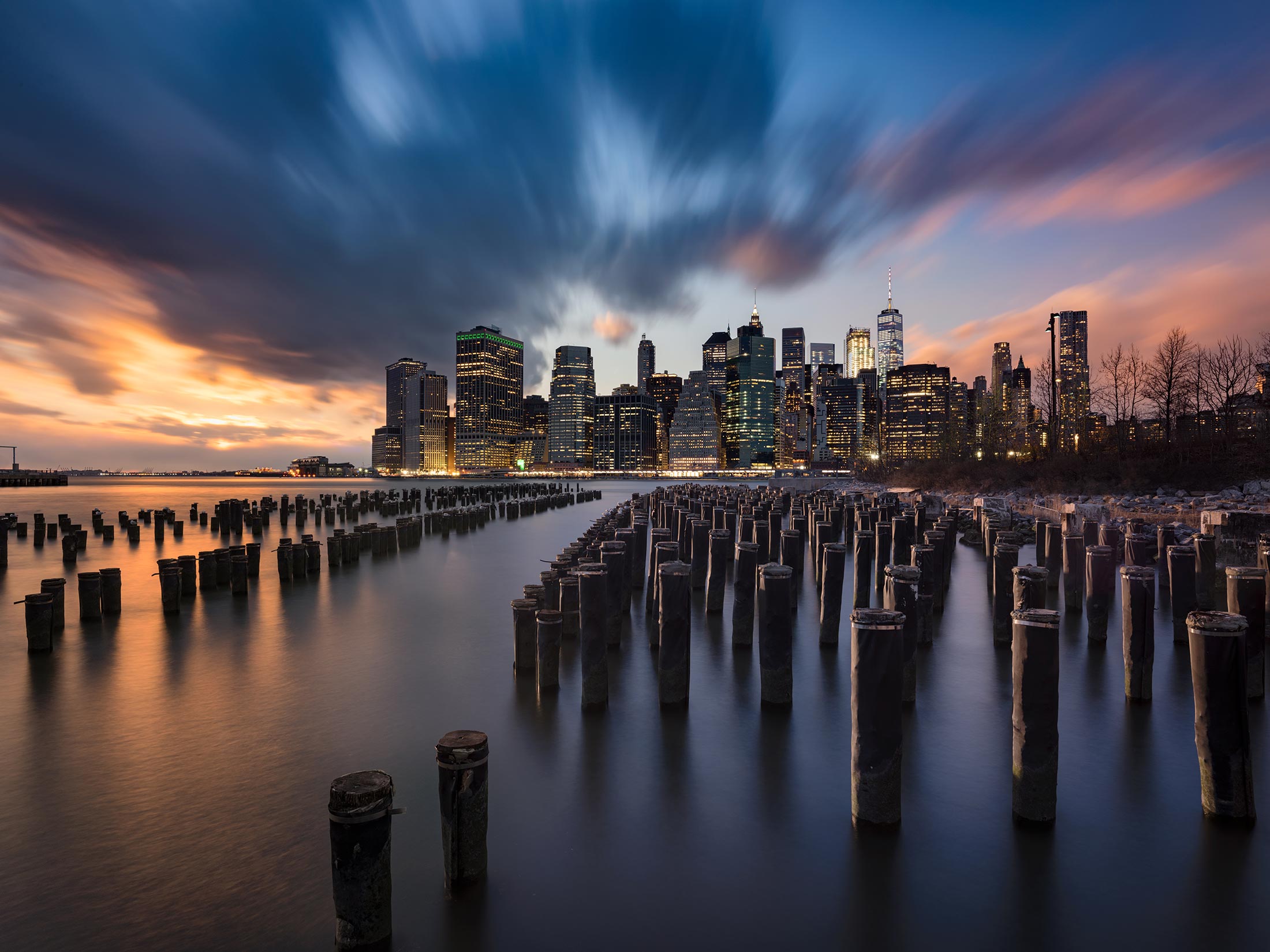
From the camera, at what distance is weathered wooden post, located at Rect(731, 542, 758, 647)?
1145 cm

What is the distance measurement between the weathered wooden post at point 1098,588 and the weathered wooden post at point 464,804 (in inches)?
408

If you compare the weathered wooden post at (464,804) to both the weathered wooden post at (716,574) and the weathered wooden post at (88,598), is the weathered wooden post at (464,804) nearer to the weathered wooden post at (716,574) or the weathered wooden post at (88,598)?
the weathered wooden post at (716,574)

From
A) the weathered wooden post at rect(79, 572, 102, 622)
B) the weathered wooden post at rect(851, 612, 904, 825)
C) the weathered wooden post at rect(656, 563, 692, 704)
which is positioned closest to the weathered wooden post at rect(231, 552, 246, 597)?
the weathered wooden post at rect(79, 572, 102, 622)

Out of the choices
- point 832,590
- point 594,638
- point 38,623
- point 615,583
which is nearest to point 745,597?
point 832,590

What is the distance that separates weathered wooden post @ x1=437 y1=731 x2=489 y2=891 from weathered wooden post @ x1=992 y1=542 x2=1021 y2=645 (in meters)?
9.73

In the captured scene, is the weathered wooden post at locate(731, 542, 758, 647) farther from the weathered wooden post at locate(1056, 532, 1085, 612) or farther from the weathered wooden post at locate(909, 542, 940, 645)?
the weathered wooden post at locate(1056, 532, 1085, 612)

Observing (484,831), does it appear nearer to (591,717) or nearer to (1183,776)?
(591,717)

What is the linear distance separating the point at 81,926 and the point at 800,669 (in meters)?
9.15

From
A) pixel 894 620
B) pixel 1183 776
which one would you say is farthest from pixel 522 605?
pixel 1183 776

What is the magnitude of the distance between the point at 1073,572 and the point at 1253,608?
5921mm

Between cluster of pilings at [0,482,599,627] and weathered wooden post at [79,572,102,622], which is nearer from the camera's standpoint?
weathered wooden post at [79,572,102,622]

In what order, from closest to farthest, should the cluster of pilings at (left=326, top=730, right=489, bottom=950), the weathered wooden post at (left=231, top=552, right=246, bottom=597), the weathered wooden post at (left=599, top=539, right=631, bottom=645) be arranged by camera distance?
the cluster of pilings at (left=326, top=730, right=489, bottom=950) → the weathered wooden post at (left=599, top=539, right=631, bottom=645) → the weathered wooden post at (left=231, top=552, right=246, bottom=597)

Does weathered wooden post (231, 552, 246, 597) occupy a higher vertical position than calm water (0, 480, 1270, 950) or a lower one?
higher

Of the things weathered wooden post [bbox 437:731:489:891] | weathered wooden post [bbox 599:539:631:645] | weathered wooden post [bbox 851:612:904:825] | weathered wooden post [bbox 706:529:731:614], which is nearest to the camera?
weathered wooden post [bbox 437:731:489:891]
